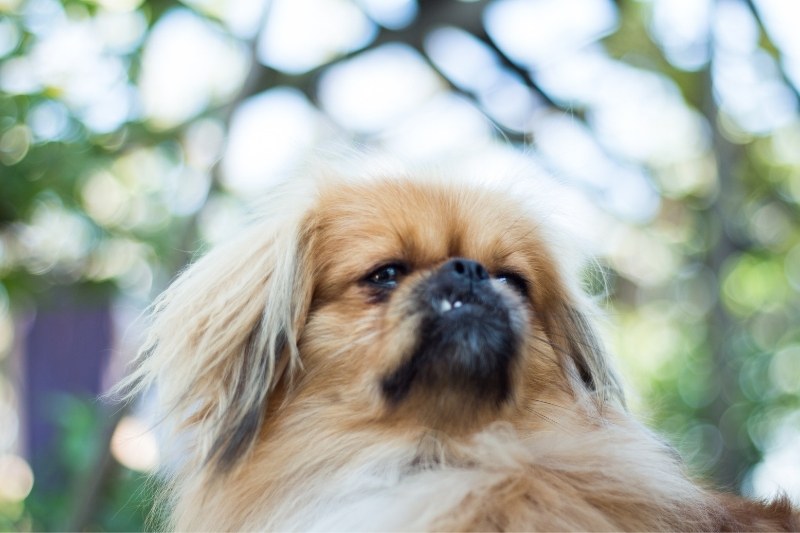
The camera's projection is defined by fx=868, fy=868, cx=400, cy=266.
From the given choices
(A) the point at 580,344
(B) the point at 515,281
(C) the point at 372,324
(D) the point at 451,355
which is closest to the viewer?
(D) the point at 451,355

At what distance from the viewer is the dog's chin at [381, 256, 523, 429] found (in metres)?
2.29

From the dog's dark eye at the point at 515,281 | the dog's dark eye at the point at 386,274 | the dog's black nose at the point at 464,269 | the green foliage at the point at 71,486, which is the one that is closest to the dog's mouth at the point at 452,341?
the dog's black nose at the point at 464,269

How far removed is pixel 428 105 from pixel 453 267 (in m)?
3.84

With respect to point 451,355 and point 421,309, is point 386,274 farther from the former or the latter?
point 451,355

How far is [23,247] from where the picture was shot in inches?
187

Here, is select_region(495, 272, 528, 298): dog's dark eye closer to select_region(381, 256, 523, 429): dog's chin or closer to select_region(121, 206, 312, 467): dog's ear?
select_region(381, 256, 523, 429): dog's chin

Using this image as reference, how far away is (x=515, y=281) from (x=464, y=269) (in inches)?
18.0

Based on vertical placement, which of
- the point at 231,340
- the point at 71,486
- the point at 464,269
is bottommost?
the point at 71,486

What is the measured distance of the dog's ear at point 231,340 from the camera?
243cm

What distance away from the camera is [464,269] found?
2322 mm

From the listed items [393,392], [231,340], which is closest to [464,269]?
[393,392]

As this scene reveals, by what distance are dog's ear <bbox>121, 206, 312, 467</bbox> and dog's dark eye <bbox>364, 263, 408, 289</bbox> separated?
201 millimetres

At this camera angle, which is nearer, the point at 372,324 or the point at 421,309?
the point at 421,309

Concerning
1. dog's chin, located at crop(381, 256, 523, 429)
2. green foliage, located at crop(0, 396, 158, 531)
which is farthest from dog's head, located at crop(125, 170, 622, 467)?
green foliage, located at crop(0, 396, 158, 531)
